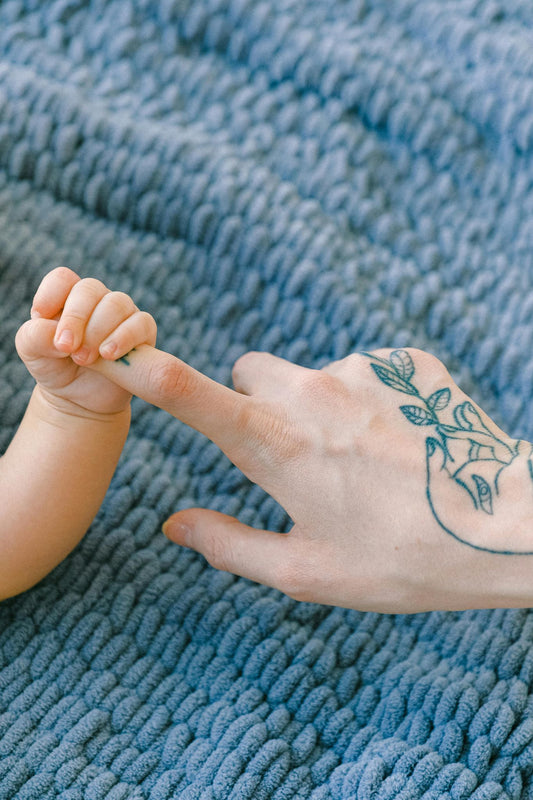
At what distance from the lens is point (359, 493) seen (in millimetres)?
→ 791

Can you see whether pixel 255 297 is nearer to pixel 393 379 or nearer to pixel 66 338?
pixel 393 379

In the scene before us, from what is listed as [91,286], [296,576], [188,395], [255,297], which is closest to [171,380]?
[188,395]

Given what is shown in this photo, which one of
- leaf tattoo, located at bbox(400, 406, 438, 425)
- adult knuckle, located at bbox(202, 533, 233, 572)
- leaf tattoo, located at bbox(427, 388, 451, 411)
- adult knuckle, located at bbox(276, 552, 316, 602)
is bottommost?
adult knuckle, located at bbox(202, 533, 233, 572)

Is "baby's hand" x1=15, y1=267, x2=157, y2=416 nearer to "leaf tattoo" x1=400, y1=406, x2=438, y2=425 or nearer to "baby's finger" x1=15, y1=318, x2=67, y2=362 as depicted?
"baby's finger" x1=15, y1=318, x2=67, y2=362

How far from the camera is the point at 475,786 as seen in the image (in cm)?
79

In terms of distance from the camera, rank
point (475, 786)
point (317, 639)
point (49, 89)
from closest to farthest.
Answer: point (475, 786) < point (317, 639) < point (49, 89)

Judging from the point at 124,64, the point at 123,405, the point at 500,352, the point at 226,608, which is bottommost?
the point at 226,608

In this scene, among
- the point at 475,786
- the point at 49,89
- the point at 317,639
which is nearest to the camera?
the point at 475,786

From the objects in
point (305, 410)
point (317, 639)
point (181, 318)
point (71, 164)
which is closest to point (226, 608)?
point (317, 639)

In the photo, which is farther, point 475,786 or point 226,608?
point 226,608

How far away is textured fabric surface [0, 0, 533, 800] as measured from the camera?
0.82 m

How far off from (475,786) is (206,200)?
0.76 meters

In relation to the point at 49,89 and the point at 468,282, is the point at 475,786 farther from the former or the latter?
the point at 49,89

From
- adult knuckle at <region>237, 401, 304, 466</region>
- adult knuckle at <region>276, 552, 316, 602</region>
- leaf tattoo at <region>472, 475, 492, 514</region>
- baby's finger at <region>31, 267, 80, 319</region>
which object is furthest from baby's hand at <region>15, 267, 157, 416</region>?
leaf tattoo at <region>472, 475, 492, 514</region>
